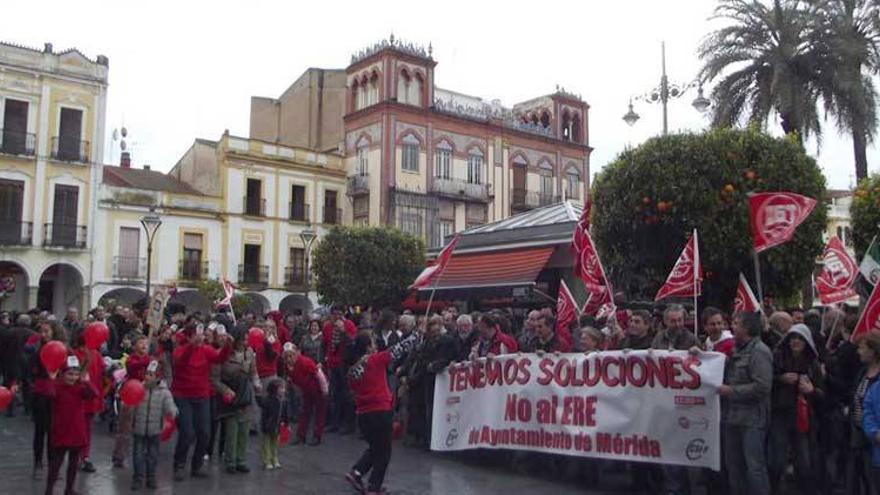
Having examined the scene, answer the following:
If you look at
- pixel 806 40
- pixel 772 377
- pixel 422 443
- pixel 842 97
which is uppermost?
pixel 806 40

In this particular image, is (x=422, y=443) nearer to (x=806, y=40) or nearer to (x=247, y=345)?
(x=247, y=345)

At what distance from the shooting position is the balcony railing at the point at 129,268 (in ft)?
124

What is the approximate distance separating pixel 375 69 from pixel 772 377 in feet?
131

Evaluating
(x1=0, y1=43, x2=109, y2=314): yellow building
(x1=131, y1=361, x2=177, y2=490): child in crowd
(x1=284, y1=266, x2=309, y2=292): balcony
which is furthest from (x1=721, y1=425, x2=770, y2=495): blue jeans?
(x1=284, y1=266, x2=309, y2=292): balcony

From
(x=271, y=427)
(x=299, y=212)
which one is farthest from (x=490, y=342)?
(x=299, y=212)

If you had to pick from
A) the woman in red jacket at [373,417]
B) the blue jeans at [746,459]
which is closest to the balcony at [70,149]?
the woman in red jacket at [373,417]

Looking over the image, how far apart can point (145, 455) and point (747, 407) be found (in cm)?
607

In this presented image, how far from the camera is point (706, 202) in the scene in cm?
1520

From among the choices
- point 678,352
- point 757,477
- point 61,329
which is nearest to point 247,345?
point 61,329

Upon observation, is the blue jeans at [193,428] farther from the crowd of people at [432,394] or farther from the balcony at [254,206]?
the balcony at [254,206]

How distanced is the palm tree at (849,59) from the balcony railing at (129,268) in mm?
29312

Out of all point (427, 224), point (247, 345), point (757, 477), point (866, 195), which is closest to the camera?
point (757, 477)

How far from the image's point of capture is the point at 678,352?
27.3ft

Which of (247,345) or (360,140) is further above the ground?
(360,140)
